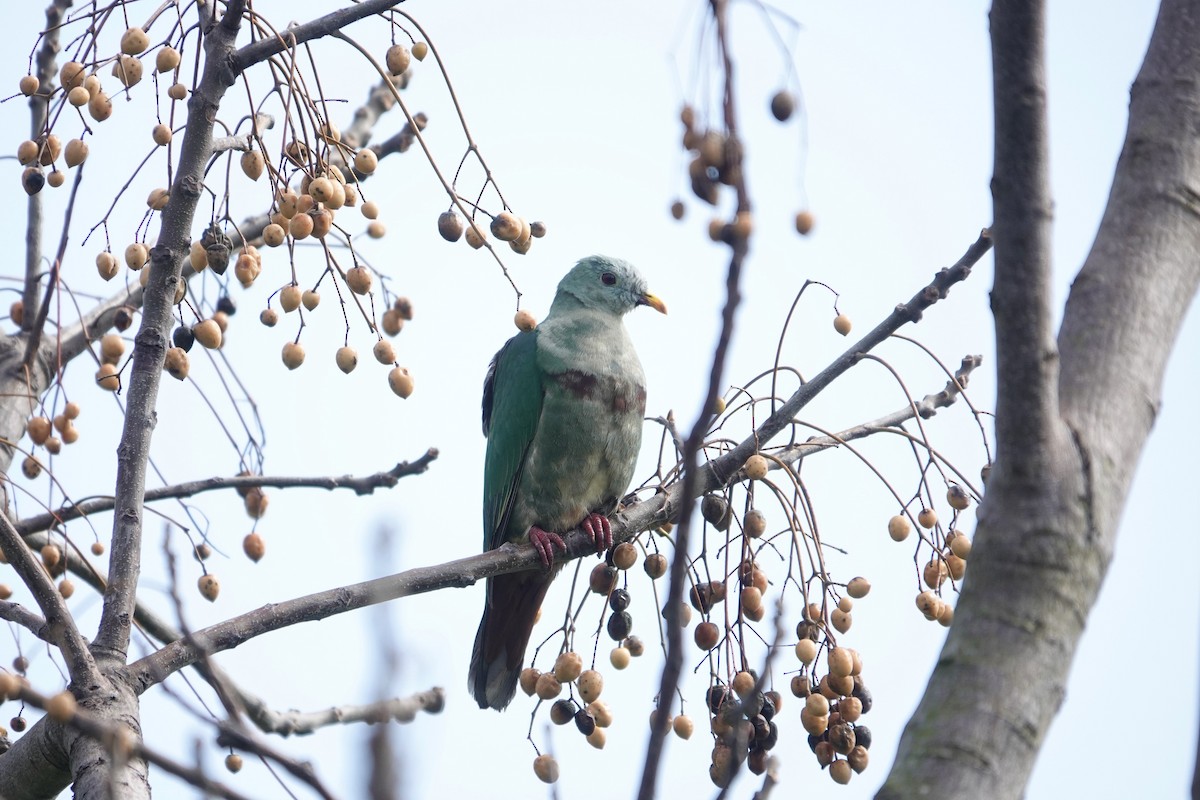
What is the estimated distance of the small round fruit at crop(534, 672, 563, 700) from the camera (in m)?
3.08

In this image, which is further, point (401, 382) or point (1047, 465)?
point (401, 382)

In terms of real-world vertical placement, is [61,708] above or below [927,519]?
below

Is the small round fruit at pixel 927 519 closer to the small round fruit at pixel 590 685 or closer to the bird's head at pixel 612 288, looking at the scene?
Result: the small round fruit at pixel 590 685

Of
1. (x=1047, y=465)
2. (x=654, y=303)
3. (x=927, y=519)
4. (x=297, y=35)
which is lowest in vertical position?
(x=1047, y=465)

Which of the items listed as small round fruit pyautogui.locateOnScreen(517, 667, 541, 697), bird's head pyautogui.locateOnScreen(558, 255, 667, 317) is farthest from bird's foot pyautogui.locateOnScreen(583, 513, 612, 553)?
bird's head pyautogui.locateOnScreen(558, 255, 667, 317)

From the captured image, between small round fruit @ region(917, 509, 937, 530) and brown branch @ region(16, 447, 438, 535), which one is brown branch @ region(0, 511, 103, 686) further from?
small round fruit @ region(917, 509, 937, 530)

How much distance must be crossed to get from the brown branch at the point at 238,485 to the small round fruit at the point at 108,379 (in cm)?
29

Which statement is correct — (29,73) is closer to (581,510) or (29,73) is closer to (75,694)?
(75,694)

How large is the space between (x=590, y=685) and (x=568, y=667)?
69mm

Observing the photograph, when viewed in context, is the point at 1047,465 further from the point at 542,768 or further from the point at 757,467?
the point at 542,768

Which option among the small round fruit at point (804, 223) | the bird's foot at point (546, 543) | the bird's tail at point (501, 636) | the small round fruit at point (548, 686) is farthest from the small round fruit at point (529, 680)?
the small round fruit at point (804, 223)

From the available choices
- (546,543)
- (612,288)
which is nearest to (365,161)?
(546,543)

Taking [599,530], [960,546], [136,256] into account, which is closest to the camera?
[960,546]

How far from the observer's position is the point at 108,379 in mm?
3127
